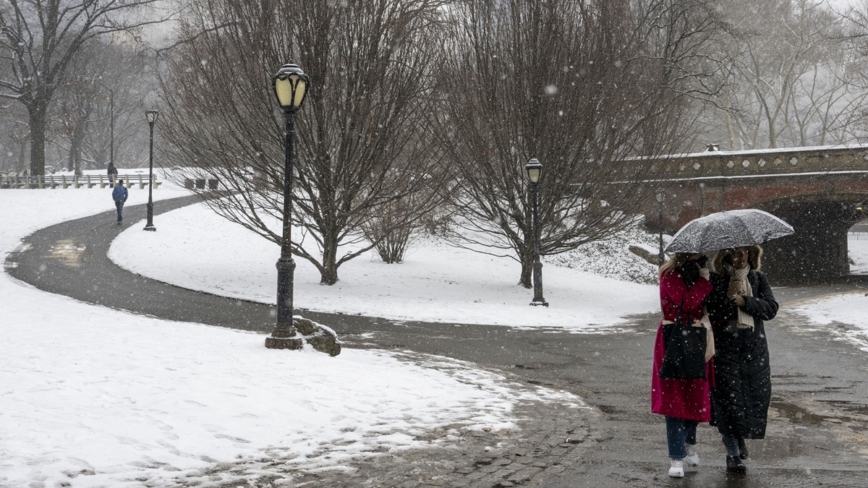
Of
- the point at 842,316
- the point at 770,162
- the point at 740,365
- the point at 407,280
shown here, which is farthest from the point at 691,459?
the point at 770,162

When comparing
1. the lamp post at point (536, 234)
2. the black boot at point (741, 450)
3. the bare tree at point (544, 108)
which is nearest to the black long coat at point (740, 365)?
the black boot at point (741, 450)

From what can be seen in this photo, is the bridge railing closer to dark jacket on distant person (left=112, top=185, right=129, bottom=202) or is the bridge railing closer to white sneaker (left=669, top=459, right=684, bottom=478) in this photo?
dark jacket on distant person (left=112, top=185, right=129, bottom=202)

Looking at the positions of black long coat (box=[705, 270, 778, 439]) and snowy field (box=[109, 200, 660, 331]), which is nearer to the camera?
black long coat (box=[705, 270, 778, 439])

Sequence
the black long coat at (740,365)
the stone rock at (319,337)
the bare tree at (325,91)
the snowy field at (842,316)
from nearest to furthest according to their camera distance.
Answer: the black long coat at (740,365)
the stone rock at (319,337)
the snowy field at (842,316)
the bare tree at (325,91)

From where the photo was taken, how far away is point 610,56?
24.1 meters

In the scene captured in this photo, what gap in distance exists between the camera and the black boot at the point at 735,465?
20.7 ft

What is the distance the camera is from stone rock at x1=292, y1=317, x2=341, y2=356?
11703 millimetres

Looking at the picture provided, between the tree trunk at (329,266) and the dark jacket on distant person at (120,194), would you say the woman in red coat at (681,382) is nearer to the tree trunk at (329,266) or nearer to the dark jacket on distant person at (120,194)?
the tree trunk at (329,266)

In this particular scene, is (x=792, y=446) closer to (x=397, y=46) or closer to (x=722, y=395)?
(x=722, y=395)

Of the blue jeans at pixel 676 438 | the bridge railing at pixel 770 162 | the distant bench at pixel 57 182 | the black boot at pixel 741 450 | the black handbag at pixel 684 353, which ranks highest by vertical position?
the distant bench at pixel 57 182

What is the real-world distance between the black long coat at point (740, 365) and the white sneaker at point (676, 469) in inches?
18.7

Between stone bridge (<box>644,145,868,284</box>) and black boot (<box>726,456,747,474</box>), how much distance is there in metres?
28.3

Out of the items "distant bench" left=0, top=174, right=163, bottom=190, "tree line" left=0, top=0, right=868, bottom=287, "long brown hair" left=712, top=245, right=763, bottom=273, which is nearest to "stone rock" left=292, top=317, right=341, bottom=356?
"long brown hair" left=712, top=245, right=763, bottom=273

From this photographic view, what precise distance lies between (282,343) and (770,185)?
107 feet
